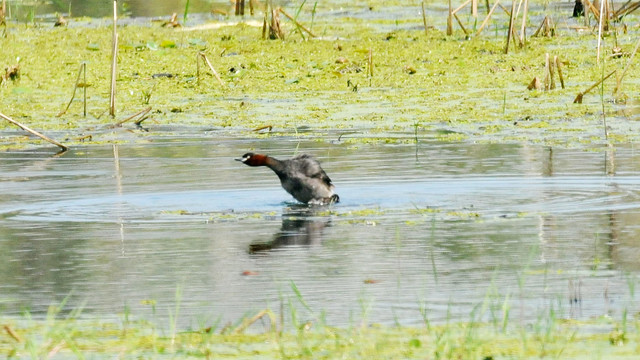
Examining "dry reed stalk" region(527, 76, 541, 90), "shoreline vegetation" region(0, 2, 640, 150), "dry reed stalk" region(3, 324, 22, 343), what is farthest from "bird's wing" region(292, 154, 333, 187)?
"dry reed stalk" region(527, 76, 541, 90)

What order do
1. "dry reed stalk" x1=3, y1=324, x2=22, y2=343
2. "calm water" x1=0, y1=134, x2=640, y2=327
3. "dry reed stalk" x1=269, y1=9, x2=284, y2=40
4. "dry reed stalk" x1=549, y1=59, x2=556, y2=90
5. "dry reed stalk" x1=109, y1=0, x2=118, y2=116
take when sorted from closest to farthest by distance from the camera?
"dry reed stalk" x1=3, y1=324, x2=22, y2=343 → "calm water" x1=0, y1=134, x2=640, y2=327 → "dry reed stalk" x1=109, y1=0, x2=118, y2=116 → "dry reed stalk" x1=549, y1=59, x2=556, y2=90 → "dry reed stalk" x1=269, y1=9, x2=284, y2=40

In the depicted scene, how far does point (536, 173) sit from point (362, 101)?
5.11 meters

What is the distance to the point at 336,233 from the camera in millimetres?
8570

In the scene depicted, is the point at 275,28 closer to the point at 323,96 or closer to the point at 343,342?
the point at 323,96

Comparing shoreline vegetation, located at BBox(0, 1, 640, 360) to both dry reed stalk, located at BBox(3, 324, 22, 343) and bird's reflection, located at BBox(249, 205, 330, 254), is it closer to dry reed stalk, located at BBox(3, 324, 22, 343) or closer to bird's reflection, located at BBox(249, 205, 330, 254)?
dry reed stalk, located at BBox(3, 324, 22, 343)

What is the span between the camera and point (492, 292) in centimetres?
641

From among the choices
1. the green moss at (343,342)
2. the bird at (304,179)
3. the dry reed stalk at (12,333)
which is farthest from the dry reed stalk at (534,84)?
the dry reed stalk at (12,333)

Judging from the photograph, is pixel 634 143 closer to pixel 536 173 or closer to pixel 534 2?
pixel 536 173

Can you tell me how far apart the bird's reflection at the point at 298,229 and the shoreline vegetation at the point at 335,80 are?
344cm

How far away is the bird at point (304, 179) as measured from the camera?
9.98m

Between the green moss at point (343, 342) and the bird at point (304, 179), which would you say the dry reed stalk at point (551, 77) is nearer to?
the bird at point (304, 179)

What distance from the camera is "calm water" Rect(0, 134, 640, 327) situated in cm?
645

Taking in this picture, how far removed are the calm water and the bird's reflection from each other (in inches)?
0.6

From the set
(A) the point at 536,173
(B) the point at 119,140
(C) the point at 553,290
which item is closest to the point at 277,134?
(B) the point at 119,140
